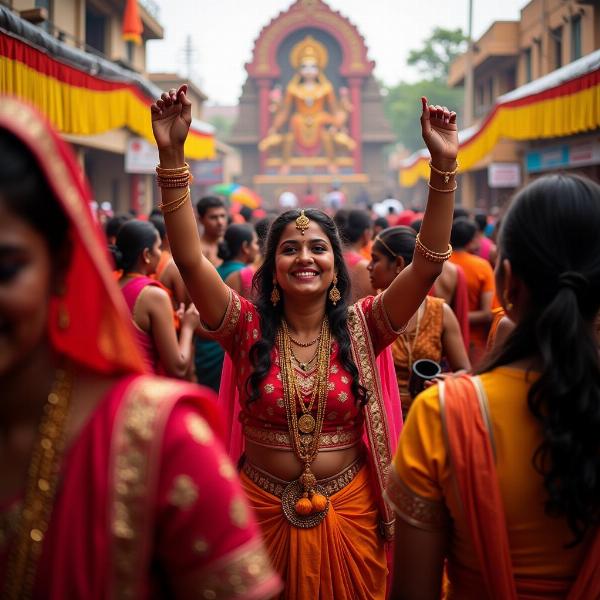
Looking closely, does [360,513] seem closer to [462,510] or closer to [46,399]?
[462,510]

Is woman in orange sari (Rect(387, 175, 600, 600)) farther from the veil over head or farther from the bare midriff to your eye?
the bare midriff

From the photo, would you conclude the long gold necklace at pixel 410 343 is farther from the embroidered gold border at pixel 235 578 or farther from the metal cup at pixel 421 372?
the embroidered gold border at pixel 235 578

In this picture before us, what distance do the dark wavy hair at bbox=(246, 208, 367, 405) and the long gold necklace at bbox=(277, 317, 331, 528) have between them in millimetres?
89

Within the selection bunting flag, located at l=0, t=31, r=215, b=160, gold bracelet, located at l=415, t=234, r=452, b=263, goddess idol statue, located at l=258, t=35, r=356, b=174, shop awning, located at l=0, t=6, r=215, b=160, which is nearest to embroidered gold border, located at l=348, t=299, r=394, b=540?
gold bracelet, located at l=415, t=234, r=452, b=263

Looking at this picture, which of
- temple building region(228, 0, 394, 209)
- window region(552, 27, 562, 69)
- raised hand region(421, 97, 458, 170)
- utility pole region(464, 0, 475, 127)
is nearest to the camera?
raised hand region(421, 97, 458, 170)

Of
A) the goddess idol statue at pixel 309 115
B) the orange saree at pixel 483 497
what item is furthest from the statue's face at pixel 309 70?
the orange saree at pixel 483 497

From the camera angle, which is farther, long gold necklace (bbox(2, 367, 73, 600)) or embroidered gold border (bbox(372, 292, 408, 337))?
embroidered gold border (bbox(372, 292, 408, 337))

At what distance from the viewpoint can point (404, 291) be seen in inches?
103

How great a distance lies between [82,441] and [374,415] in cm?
167

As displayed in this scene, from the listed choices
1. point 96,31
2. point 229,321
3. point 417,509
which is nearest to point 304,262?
point 229,321

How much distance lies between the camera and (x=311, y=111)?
1368 inches

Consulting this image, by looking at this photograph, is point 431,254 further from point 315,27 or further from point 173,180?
point 315,27

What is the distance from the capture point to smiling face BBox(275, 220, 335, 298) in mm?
2805

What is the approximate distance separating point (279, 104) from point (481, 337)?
3113cm
